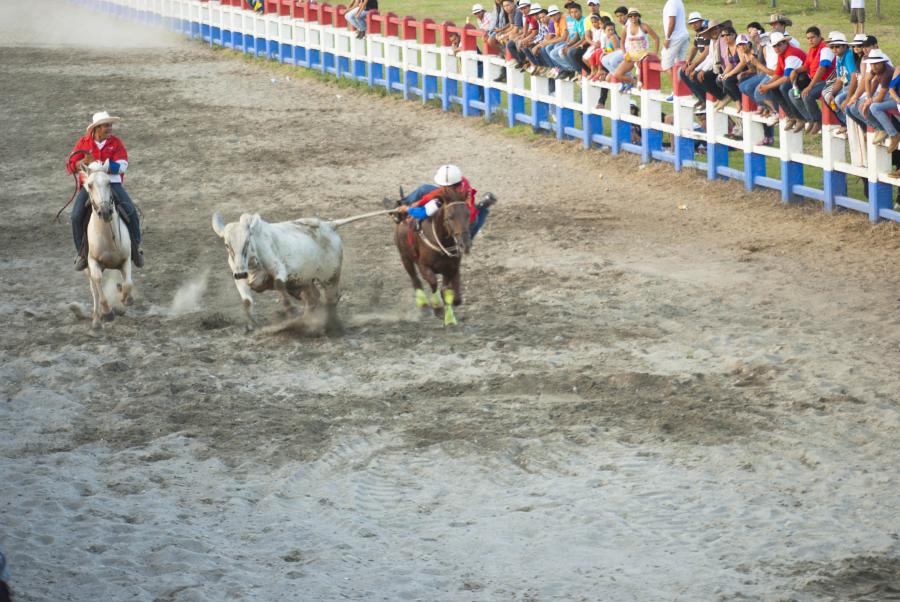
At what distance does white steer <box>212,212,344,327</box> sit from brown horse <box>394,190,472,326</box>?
74 centimetres

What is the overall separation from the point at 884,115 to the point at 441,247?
599cm

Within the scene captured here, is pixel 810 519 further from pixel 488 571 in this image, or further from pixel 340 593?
pixel 340 593

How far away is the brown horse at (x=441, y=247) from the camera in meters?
13.5

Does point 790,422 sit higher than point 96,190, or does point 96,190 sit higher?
point 96,190

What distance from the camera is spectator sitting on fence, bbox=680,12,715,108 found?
1994cm

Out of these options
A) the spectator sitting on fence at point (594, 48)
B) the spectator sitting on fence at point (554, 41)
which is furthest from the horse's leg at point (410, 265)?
the spectator sitting on fence at point (554, 41)

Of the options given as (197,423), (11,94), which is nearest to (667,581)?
(197,423)

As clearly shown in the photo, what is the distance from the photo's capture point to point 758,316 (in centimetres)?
1421

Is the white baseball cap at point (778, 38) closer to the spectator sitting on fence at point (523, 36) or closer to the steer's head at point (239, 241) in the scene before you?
the spectator sitting on fence at point (523, 36)

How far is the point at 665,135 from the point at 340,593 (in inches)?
634

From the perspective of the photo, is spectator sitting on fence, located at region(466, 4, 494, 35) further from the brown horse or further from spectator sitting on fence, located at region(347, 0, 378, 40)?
the brown horse

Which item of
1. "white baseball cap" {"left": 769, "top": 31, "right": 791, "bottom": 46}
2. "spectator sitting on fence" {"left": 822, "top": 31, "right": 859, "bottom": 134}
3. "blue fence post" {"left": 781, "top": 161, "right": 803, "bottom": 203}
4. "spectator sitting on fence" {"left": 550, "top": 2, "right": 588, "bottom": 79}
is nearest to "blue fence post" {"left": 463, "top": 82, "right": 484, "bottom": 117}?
"spectator sitting on fence" {"left": 550, "top": 2, "right": 588, "bottom": 79}

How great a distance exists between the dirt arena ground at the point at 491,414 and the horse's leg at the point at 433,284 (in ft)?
0.84

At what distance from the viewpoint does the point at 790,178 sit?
741 inches
